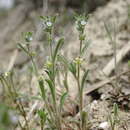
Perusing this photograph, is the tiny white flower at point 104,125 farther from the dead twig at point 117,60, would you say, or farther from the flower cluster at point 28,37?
the dead twig at point 117,60

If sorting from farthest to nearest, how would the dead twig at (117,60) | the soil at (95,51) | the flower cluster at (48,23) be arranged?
the dead twig at (117,60) → the soil at (95,51) → the flower cluster at (48,23)

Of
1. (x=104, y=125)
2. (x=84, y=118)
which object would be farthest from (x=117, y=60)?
(x=84, y=118)

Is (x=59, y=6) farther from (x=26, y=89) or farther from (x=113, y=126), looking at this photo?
(x=113, y=126)

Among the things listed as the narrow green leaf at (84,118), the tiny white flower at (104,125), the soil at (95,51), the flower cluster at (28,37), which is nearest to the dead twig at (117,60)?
the soil at (95,51)

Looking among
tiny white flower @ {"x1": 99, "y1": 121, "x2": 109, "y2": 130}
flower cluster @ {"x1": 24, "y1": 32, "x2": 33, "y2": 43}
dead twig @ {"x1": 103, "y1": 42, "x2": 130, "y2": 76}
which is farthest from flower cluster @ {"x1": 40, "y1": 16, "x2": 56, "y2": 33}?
dead twig @ {"x1": 103, "y1": 42, "x2": 130, "y2": 76}

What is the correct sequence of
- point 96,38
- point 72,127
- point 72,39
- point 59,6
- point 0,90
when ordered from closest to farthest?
point 72,127, point 0,90, point 96,38, point 72,39, point 59,6

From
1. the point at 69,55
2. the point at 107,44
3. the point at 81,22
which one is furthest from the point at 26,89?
the point at 81,22

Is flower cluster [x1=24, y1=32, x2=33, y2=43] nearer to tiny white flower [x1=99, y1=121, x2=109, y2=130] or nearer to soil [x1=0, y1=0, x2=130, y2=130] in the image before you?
soil [x1=0, y1=0, x2=130, y2=130]

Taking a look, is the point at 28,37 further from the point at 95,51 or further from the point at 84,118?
the point at 95,51
